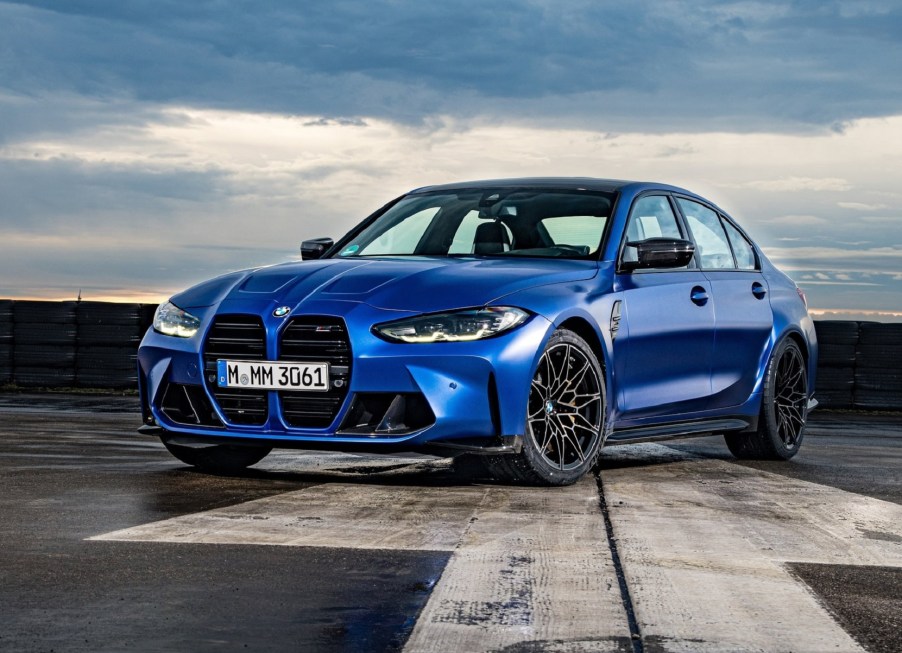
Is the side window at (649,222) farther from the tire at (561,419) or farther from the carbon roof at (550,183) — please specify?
the tire at (561,419)

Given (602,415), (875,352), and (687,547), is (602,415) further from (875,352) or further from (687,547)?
(875,352)

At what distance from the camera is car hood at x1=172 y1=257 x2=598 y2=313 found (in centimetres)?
637

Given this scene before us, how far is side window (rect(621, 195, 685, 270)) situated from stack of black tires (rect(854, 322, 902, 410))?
27.7 ft

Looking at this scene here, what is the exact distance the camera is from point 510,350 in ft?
20.5

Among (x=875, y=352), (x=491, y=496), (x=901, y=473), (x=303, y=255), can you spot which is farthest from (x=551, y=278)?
(x=875, y=352)

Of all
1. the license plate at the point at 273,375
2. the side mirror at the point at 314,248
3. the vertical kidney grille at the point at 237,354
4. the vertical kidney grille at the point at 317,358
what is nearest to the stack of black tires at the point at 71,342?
the side mirror at the point at 314,248

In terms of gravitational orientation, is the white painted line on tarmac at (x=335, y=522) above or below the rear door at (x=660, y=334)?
below

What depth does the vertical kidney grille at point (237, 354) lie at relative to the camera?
652cm

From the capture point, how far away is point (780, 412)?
29.8 feet

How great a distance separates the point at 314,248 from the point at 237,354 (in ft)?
6.07

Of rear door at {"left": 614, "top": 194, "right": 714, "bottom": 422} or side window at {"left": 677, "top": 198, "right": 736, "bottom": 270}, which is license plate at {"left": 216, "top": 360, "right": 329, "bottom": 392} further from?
side window at {"left": 677, "top": 198, "right": 736, "bottom": 270}

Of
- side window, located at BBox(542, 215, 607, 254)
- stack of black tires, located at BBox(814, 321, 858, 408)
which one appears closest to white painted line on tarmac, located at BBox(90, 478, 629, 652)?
side window, located at BBox(542, 215, 607, 254)

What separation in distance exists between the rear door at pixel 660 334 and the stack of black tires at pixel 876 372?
8495 mm

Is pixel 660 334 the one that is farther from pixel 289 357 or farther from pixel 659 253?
pixel 289 357
